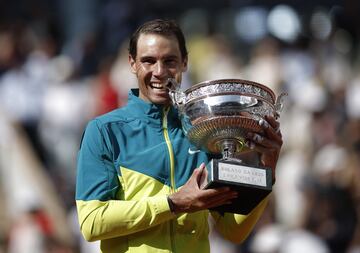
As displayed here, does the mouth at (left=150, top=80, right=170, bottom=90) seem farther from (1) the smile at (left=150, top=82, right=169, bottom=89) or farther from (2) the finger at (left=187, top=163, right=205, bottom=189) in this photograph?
(2) the finger at (left=187, top=163, right=205, bottom=189)

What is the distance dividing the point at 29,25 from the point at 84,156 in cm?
883

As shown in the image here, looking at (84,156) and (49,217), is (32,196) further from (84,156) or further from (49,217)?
(84,156)

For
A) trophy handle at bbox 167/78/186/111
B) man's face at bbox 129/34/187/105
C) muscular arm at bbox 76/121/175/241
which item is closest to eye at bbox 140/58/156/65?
man's face at bbox 129/34/187/105

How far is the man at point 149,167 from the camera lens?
4.27 m

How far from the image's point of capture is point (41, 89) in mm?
11570

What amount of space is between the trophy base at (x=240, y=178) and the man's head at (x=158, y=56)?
0.51 m

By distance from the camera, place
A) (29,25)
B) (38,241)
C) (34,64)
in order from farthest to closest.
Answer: (29,25) → (34,64) → (38,241)

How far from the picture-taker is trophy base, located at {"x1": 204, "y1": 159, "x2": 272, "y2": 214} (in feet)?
13.3

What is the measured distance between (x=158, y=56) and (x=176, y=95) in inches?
7.7

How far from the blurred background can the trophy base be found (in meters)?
4.88

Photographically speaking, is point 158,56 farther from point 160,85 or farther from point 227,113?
point 227,113

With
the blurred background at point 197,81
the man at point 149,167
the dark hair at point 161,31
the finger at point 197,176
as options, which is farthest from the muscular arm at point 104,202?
the blurred background at point 197,81

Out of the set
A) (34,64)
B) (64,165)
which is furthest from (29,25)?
(64,165)

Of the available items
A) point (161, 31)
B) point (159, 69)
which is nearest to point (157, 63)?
point (159, 69)
